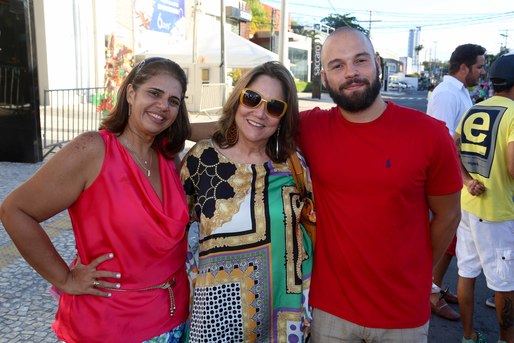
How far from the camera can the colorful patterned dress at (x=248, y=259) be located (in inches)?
79.9

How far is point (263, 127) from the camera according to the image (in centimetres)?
219

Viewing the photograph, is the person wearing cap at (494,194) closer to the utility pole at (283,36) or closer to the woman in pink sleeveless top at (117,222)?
the woman in pink sleeveless top at (117,222)

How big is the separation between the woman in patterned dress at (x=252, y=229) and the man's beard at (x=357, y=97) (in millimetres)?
263

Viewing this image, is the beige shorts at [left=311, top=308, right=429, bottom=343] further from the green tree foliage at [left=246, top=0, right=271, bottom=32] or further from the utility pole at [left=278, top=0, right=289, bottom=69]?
the green tree foliage at [left=246, top=0, right=271, bottom=32]

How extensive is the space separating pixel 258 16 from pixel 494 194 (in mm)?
42981

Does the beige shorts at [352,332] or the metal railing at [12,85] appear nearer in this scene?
the beige shorts at [352,332]

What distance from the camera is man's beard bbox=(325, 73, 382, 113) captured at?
2.03m

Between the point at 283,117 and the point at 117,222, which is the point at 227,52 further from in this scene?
the point at 117,222

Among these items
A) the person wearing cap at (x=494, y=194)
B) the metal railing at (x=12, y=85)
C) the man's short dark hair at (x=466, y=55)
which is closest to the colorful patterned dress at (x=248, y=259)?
the person wearing cap at (x=494, y=194)

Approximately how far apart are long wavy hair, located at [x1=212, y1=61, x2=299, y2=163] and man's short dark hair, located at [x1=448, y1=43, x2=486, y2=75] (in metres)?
3.04

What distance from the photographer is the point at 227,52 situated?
16.1 metres

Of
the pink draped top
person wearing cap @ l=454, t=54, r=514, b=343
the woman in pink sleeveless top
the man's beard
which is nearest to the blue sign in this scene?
person wearing cap @ l=454, t=54, r=514, b=343

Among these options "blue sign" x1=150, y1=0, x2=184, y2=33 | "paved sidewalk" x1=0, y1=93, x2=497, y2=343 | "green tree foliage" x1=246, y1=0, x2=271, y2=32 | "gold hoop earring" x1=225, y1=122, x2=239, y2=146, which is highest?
"green tree foliage" x1=246, y1=0, x2=271, y2=32

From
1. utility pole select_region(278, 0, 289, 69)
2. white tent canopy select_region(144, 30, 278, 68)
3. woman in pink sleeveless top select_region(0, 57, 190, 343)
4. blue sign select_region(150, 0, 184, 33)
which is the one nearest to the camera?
woman in pink sleeveless top select_region(0, 57, 190, 343)
